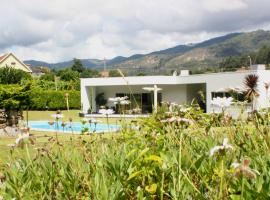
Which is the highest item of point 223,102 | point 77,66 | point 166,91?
point 77,66

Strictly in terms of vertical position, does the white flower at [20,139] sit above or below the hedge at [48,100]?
above

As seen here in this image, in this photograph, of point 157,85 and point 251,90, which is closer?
point 251,90

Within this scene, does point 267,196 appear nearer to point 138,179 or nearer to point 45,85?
point 138,179

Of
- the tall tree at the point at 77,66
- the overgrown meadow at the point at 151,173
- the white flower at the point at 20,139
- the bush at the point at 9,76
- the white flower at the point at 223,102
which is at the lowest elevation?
the overgrown meadow at the point at 151,173

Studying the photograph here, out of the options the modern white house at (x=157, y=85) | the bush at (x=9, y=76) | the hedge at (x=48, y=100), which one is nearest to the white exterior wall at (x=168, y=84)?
the modern white house at (x=157, y=85)

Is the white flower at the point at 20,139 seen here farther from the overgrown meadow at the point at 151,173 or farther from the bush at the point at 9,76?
the bush at the point at 9,76

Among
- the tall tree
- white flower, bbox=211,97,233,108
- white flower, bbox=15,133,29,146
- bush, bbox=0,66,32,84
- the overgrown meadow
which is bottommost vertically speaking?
the overgrown meadow

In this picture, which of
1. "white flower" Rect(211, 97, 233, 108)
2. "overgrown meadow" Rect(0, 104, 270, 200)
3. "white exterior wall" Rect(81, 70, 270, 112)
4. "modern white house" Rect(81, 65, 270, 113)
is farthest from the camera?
"modern white house" Rect(81, 65, 270, 113)

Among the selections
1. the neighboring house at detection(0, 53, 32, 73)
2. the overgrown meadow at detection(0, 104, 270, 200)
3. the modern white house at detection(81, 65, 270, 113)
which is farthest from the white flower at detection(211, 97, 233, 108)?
the neighboring house at detection(0, 53, 32, 73)

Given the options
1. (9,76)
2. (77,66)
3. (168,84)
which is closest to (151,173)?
(168,84)

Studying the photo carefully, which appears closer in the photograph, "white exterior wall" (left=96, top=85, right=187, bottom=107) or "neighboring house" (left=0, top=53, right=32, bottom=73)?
"white exterior wall" (left=96, top=85, right=187, bottom=107)

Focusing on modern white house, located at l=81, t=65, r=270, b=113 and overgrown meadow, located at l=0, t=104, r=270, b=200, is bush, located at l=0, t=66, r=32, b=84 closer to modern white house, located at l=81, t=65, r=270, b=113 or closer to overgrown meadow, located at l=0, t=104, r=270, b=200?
modern white house, located at l=81, t=65, r=270, b=113

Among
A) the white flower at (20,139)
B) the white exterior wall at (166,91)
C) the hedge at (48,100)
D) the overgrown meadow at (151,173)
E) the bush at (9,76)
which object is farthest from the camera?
the bush at (9,76)

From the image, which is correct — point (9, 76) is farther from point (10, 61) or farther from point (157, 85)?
point (10, 61)
